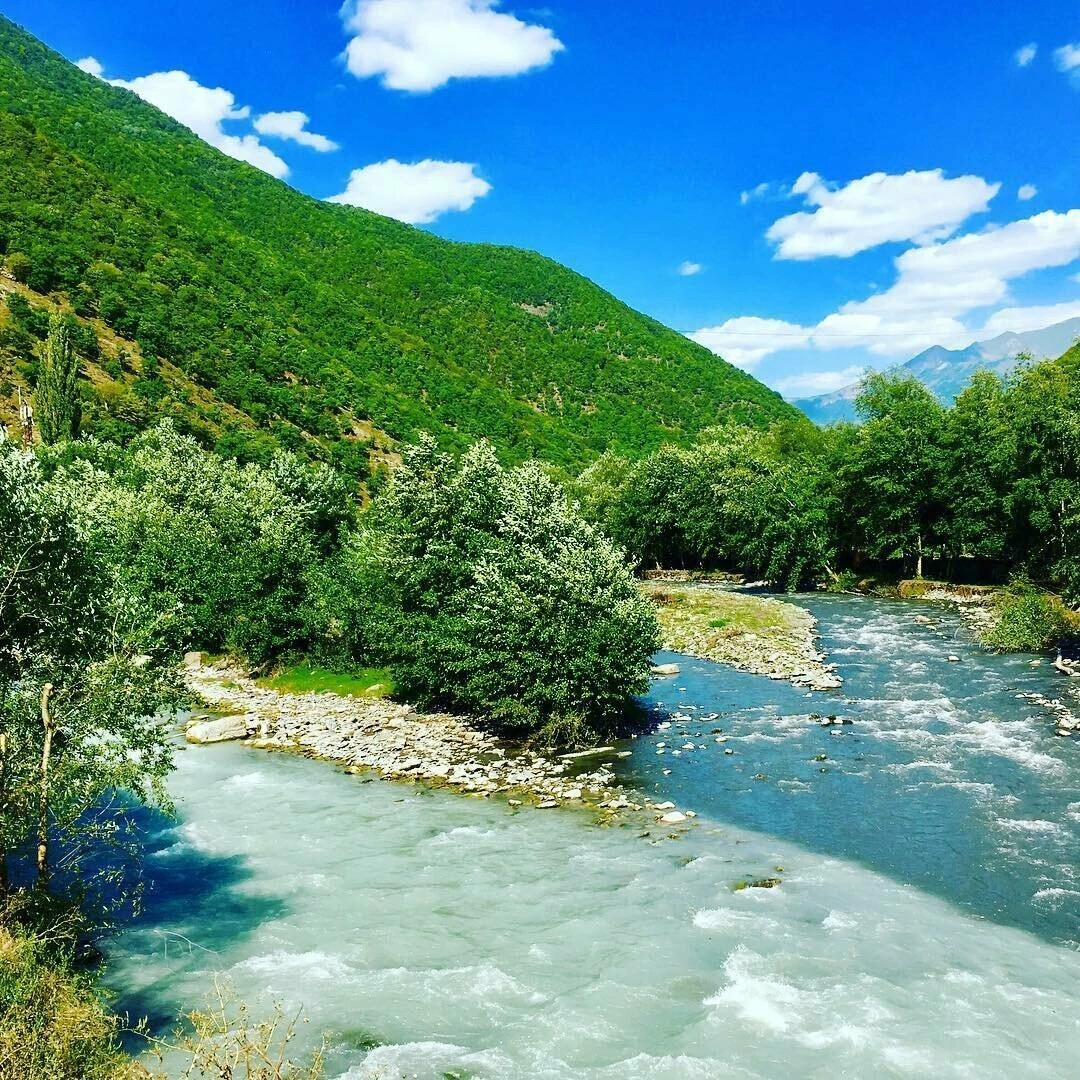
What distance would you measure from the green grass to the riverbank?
1727 centimetres

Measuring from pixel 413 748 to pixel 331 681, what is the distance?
11.6m

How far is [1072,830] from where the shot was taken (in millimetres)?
18953

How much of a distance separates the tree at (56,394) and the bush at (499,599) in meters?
54.7

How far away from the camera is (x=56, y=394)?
2891 inches

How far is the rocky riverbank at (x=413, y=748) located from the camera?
934 inches

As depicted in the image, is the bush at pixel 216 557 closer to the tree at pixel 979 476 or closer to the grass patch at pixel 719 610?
the grass patch at pixel 719 610

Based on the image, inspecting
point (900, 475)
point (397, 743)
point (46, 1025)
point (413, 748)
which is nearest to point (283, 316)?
point (900, 475)

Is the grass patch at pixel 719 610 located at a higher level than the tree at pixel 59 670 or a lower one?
lower

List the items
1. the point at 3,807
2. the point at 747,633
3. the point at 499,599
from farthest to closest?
the point at 747,633, the point at 499,599, the point at 3,807

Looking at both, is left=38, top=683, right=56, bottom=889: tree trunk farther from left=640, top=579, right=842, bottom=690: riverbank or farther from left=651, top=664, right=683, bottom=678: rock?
left=640, top=579, right=842, bottom=690: riverbank

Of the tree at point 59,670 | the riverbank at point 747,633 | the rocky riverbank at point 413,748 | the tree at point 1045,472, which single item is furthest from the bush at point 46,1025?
the tree at point 1045,472

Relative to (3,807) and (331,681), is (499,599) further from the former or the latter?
(3,807)

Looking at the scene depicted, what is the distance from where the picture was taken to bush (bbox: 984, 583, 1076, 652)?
37.2 m

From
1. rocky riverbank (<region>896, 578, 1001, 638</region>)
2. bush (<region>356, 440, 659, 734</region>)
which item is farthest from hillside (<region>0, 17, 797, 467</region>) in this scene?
rocky riverbank (<region>896, 578, 1001, 638</region>)
